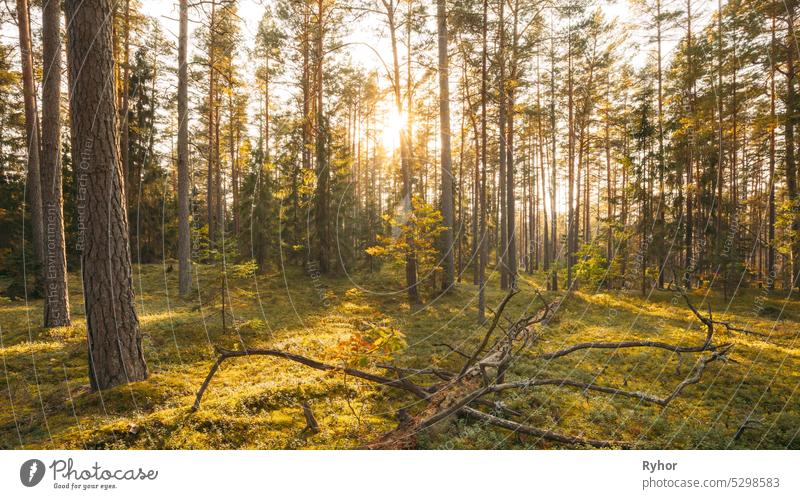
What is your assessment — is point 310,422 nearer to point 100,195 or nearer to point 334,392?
point 334,392

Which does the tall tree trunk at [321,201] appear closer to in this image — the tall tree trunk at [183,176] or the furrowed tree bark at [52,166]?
the tall tree trunk at [183,176]

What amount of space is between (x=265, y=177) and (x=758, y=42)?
19324 millimetres

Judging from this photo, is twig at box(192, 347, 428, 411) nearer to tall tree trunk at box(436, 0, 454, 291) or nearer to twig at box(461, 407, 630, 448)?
twig at box(461, 407, 630, 448)

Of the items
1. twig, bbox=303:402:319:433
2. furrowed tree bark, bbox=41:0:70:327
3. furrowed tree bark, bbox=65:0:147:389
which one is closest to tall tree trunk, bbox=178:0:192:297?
furrowed tree bark, bbox=41:0:70:327

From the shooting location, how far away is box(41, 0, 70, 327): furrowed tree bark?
796cm

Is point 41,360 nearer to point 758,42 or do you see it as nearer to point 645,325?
point 645,325

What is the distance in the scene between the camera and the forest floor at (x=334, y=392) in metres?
3.82

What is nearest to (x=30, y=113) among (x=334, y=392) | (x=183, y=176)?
(x=183, y=176)

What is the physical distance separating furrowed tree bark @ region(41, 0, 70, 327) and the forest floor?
729mm

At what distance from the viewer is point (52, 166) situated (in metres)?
8.32

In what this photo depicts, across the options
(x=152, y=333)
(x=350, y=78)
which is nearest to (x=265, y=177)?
(x=350, y=78)

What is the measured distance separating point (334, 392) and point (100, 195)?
4.27 metres

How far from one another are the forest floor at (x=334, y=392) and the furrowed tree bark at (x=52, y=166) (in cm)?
73
